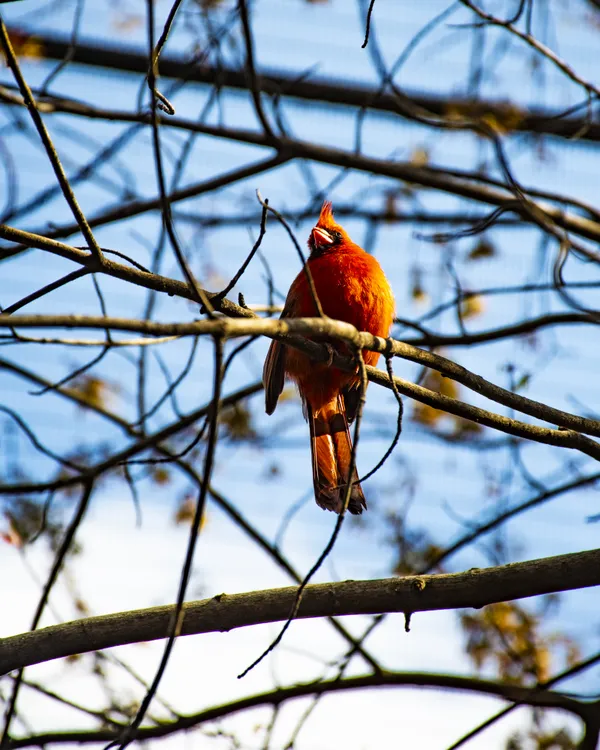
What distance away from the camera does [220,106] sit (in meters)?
4.57

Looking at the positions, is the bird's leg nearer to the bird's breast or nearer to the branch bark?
the bird's breast

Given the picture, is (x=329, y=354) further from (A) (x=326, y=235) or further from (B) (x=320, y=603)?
(A) (x=326, y=235)

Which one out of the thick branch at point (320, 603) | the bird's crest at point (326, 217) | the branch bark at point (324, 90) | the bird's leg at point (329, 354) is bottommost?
the thick branch at point (320, 603)

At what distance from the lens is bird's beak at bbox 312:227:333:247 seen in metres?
5.11

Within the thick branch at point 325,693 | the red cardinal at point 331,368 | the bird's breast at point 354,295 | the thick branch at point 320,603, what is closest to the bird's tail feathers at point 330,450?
the red cardinal at point 331,368

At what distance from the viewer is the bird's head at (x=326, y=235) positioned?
16.8 ft

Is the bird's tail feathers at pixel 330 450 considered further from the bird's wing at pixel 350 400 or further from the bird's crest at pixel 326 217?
the bird's crest at pixel 326 217

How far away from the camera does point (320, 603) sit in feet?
8.89

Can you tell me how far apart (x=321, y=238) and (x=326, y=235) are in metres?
0.04

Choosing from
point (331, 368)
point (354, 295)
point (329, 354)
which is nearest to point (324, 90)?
point (354, 295)

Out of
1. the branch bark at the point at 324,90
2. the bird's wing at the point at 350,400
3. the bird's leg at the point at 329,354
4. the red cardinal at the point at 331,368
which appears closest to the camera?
the bird's leg at the point at 329,354

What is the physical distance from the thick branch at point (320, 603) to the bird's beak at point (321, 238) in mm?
2758

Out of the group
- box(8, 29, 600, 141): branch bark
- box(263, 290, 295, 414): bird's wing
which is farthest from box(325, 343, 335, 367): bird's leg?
box(8, 29, 600, 141): branch bark

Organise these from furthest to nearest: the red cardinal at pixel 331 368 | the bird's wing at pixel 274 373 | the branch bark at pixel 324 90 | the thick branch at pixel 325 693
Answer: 1. the branch bark at pixel 324 90
2. the bird's wing at pixel 274 373
3. the red cardinal at pixel 331 368
4. the thick branch at pixel 325 693
